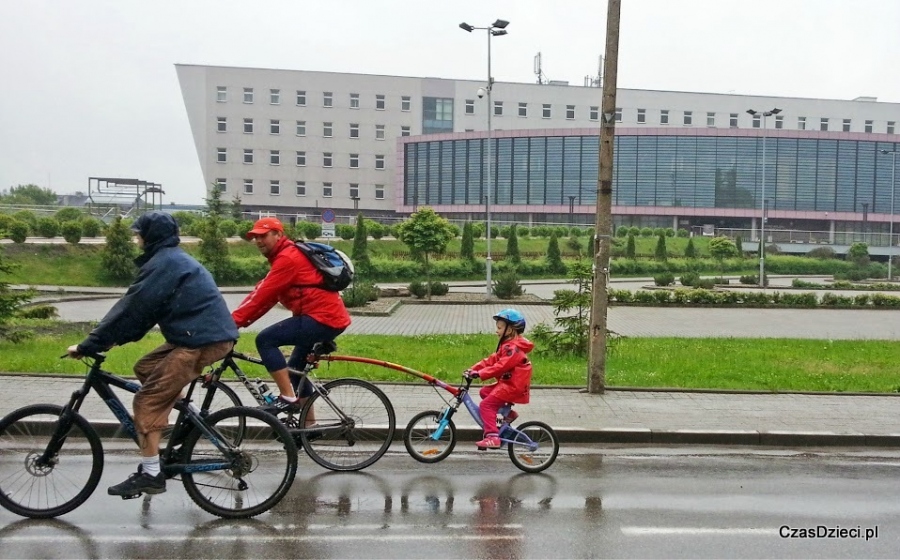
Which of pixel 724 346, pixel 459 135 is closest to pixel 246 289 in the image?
pixel 724 346

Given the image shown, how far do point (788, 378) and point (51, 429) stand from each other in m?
10.1

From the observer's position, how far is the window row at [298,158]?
261ft

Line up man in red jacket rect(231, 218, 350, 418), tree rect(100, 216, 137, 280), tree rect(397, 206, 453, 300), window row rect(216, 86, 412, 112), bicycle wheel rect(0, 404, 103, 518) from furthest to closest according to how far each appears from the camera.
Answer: window row rect(216, 86, 412, 112), tree rect(100, 216, 137, 280), tree rect(397, 206, 453, 300), man in red jacket rect(231, 218, 350, 418), bicycle wheel rect(0, 404, 103, 518)

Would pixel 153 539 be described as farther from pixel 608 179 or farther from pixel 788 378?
pixel 788 378

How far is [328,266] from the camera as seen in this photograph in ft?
22.1

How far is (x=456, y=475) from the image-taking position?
6887 mm

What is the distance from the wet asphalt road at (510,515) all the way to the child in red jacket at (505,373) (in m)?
0.44

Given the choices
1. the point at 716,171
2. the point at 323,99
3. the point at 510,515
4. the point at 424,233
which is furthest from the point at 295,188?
the point at 510,515

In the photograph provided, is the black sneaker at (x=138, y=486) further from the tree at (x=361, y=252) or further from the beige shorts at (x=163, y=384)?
the tree at (x=361, y=252)

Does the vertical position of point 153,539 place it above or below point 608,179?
below

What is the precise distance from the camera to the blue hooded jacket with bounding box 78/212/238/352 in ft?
17.6

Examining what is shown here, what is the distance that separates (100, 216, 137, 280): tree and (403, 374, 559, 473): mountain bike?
29.9m

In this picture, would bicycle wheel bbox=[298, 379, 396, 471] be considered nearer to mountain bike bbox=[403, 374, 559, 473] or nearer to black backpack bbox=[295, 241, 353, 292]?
mountain bike bbox=[403, 374, 559, 473]

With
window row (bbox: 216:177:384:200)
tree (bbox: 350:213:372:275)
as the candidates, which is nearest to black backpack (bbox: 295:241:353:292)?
tree (bbox: 350:213:372:275)
